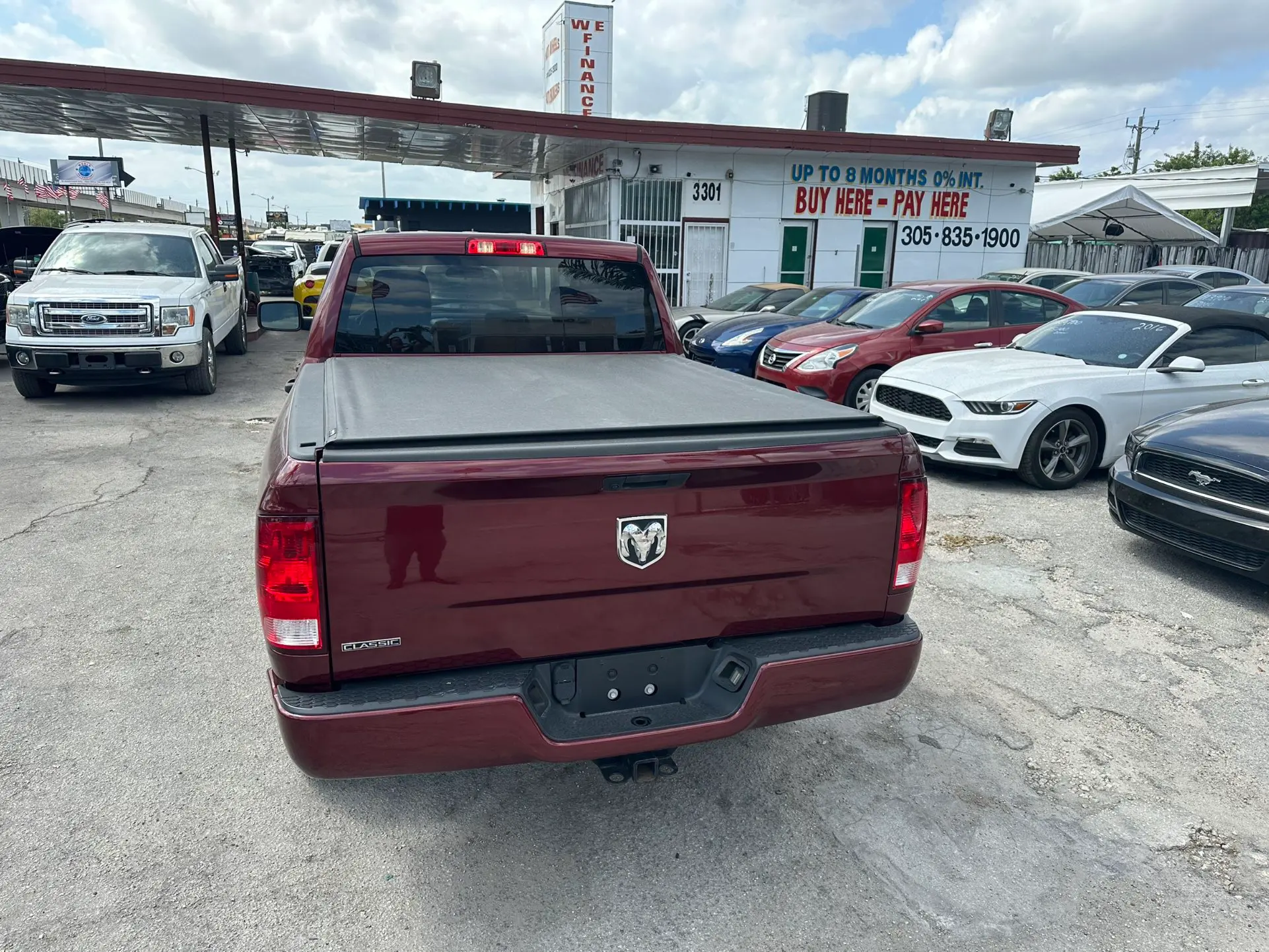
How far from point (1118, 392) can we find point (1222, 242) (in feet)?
88.7

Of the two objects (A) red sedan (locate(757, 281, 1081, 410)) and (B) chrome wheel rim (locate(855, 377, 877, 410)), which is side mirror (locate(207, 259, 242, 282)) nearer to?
(A) red sedan (locate(757, 281, 1081, 410))

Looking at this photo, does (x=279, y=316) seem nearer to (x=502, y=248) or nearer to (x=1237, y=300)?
(x=502, y=248)

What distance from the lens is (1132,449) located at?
5680 mm

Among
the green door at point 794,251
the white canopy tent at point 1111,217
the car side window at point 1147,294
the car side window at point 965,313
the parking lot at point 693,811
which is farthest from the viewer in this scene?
the white canopy tent at point 1111,217

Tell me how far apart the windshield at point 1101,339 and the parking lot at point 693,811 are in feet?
9.97

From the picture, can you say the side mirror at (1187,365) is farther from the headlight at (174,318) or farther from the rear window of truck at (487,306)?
the headlight at (174,318)

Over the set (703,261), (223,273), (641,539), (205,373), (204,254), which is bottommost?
A: (205,373)

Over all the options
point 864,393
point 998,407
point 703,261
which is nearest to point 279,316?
point 998,407

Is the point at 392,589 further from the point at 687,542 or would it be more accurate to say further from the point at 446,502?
the point at 687,542

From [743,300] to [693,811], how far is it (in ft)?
40.3

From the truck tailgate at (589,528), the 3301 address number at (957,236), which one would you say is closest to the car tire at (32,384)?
the truck tailgate at (589,528)

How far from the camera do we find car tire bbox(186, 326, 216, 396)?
10.4 m

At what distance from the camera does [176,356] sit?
9844 millimetres

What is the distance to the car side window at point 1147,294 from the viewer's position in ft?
43.1
